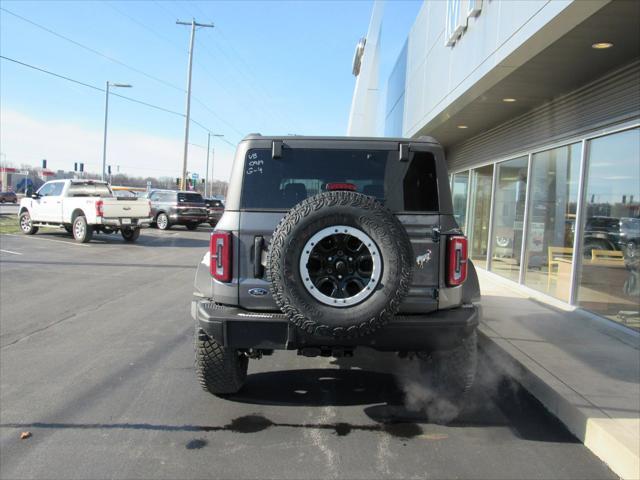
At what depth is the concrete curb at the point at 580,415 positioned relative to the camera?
137 inches

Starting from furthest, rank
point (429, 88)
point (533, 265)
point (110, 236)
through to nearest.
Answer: point (110, 236)
point (429, 88)
point (533, 265)

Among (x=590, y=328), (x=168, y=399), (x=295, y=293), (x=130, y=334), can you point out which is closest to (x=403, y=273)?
(x=295, y=293)

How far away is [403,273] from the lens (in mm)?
3467

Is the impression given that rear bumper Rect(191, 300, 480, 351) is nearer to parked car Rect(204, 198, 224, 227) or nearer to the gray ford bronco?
the gray ford bronco

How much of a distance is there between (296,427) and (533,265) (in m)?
7.95

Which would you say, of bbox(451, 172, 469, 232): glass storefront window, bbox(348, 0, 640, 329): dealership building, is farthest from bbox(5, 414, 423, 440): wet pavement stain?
bbox(451, 172, 469, 232): glass storefront window

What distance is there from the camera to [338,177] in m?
4.14

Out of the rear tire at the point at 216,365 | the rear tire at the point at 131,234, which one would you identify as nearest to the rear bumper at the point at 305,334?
the rear tire at the point at 216,365

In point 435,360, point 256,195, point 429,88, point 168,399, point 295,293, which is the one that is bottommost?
point 168,399

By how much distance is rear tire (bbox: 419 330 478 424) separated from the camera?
4.36 m

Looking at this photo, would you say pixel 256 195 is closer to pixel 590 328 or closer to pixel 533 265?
pixel 590 328

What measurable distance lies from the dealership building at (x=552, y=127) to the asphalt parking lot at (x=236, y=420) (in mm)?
3613

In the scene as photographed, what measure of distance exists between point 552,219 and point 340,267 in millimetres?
7429

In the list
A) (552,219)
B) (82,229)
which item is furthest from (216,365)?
(82,229)
